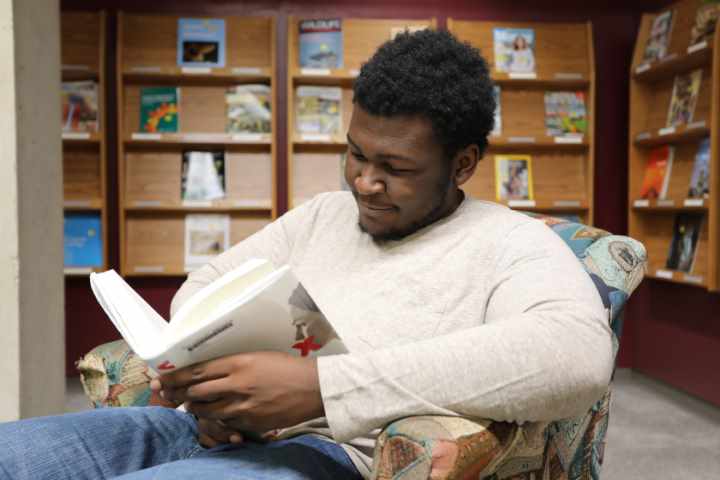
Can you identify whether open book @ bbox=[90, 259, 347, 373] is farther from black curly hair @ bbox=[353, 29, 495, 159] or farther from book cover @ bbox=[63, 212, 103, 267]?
book cover @ bbox=[63, 212, 103, 267]

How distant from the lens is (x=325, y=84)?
418 cm

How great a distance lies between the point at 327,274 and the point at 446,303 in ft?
0.85

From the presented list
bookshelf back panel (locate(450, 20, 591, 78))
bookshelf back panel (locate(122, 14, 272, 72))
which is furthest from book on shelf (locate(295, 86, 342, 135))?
bookshelf back panel (locate(450, 20, 591, 78))

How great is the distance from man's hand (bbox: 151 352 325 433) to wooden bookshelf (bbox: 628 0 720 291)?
9.76ft

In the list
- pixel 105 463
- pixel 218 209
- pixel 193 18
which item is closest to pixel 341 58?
pixel 193 18

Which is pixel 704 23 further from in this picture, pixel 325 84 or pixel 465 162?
pixel 465 162

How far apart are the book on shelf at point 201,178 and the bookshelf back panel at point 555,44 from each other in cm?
175

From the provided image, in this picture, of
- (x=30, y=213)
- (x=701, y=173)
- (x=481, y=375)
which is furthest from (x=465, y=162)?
(x=701, y=173)

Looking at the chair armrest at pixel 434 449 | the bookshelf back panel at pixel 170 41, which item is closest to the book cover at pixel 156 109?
the bookshelf back panel at pixel 170 41

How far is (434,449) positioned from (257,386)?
24 cm

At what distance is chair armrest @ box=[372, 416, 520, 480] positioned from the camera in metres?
0.87

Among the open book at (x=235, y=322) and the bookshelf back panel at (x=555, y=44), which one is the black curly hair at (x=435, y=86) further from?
the bookshelf back panel at (x=555, y=44)

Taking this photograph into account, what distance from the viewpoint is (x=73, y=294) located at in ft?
13.9

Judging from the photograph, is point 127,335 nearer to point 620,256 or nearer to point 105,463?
point 105,463
